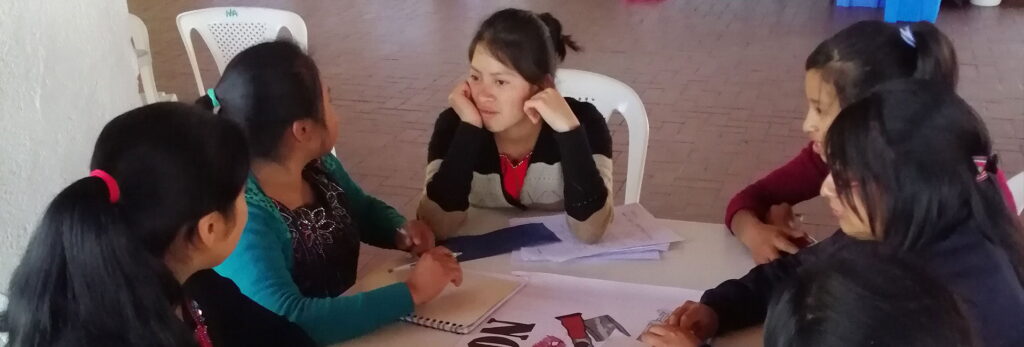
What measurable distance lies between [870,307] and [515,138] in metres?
1.19

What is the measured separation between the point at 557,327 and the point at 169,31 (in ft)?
18.2

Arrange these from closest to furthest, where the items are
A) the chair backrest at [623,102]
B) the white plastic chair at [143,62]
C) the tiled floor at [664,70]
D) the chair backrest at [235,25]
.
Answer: the chair backrest at [623,102] < the white plastic chair at [143,62] < the chair backrest at [235,25] < the tiled floor at [664,70]

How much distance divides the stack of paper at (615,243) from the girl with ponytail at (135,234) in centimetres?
58

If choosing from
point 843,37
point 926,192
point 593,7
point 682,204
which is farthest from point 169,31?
point 926,192

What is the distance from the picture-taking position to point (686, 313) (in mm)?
1306

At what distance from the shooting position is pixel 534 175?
6.24 ft

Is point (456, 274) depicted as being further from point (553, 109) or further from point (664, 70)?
point (664, 70)

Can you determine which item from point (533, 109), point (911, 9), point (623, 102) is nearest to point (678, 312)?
point (533, 109)

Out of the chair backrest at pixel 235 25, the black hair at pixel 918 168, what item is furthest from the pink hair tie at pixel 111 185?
the chair backrest at pixel 235 25

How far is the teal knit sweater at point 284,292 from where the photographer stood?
131 cm

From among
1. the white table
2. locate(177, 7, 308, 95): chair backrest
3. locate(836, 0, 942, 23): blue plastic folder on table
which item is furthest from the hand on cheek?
locate(836, 0, 942, 23): blue plastic folder on table

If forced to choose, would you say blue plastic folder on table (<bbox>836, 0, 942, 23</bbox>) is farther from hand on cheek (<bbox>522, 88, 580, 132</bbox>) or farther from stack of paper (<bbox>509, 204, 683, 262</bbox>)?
stack of paper (<bbox>509, 204, 683, 262</bbox>)

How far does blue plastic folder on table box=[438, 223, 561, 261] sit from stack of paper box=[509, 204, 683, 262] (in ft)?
0.06

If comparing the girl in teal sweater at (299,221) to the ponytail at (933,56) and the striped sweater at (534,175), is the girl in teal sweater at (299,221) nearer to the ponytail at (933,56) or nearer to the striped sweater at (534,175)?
the striped sweater at (534,175)
